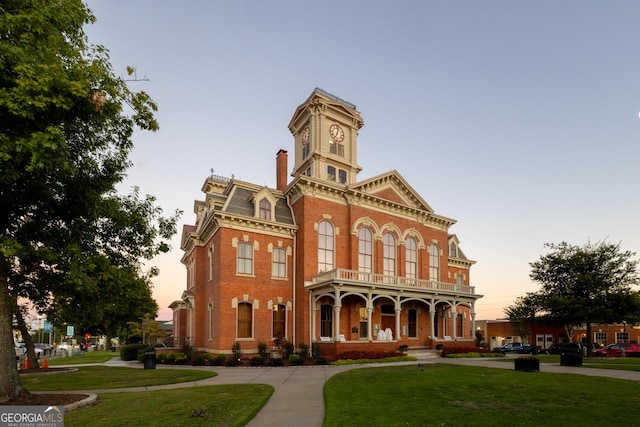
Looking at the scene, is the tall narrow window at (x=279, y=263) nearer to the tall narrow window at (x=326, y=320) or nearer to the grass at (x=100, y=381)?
the tall narrow window at (x=326, y=320)

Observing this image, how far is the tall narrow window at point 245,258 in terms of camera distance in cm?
2828

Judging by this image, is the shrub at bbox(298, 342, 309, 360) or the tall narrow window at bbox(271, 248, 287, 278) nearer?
the shrub at bbox(298, 342, 309, 360)

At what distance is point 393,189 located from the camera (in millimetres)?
34406

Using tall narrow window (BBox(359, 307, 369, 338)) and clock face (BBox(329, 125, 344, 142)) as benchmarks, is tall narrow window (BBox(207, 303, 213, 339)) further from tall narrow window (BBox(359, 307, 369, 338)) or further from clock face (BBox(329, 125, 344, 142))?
clock face (BBox(329, 125, 344, 142))

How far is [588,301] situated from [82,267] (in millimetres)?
38751

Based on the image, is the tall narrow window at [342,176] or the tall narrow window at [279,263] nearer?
the tall narrow window at [279,263]

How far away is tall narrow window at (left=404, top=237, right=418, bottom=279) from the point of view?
34.7 meters

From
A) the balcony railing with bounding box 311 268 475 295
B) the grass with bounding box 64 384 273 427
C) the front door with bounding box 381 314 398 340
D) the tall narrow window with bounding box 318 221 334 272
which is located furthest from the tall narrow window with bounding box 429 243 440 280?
the grass with bounding box 64 384 273 427

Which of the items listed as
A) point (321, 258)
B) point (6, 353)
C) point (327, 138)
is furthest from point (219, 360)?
point (327, 138)

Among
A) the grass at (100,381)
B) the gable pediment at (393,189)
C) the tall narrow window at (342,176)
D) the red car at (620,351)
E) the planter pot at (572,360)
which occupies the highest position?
the tall narrow window at (342,176)

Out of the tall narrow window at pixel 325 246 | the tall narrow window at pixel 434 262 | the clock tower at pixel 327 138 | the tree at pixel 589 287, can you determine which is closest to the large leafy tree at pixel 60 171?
the tall narrow window at pixel 325 246

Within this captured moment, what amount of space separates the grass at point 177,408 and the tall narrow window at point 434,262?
25333mm

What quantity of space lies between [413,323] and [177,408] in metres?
25.6

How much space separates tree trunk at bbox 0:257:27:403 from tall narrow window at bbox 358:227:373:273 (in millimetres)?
22720
